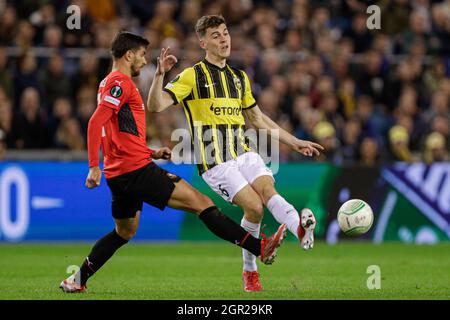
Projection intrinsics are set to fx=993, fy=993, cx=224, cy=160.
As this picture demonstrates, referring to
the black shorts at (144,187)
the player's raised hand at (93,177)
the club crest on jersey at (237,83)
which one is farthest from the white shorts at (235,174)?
the player's raised hand at (93,177)

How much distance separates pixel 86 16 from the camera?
59.0 ft

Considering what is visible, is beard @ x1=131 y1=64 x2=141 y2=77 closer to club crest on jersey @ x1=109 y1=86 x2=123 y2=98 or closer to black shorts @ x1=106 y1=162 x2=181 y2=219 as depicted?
club crest on jersey @ x1=109 y1=86 x2=123 y2=98

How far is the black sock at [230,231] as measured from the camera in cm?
863

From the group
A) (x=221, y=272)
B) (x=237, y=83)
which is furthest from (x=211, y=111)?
(x=221, y=272)

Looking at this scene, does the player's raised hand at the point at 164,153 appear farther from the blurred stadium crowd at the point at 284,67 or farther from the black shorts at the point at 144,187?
the blurred stadium crowd at the point at 284,67

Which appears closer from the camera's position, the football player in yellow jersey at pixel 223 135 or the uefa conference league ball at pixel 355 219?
the football player in yellow jersey at pixel 223 135

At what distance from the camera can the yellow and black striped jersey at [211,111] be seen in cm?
922

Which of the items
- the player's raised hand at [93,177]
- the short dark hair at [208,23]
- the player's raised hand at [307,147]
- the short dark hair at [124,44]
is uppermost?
the short dark hair at [208,23]

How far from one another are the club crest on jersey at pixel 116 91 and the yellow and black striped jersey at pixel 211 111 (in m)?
0.62

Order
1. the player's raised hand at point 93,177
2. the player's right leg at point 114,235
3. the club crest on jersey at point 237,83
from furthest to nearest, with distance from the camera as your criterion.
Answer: the club crest on jersey at point 237,83 < the player's right leg at point 114,235 < the player's raised hand at point 93,177

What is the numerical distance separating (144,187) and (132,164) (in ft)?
0.80

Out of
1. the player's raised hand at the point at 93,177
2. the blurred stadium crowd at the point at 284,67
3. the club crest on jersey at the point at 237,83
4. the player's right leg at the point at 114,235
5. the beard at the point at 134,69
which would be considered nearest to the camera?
the player's raised hand at the point at 93,177

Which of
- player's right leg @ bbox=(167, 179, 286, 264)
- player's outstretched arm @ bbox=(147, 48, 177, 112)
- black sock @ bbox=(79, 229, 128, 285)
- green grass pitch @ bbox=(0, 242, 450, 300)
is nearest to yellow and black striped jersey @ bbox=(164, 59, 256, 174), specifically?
player's outstretched arm @ bbox=(147, 48, 177, 112)

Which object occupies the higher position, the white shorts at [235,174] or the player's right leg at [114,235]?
the white shorts at [235,174]
